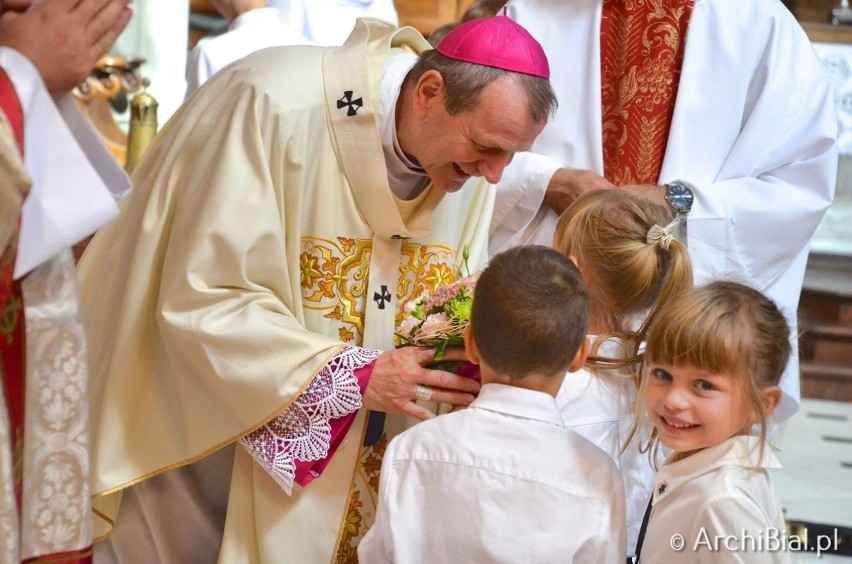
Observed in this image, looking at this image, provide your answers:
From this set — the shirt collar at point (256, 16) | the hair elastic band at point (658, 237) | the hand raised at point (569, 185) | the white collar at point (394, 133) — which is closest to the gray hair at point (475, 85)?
the white collar at point (394, 133)

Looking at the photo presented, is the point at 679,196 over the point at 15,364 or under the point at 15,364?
over

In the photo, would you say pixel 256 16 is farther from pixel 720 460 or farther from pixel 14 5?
pixel 720 460

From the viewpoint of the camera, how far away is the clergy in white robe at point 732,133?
12.6ft

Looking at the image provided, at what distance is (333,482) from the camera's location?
10.7 feet

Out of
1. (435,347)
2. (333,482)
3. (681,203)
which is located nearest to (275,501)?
(333,482)

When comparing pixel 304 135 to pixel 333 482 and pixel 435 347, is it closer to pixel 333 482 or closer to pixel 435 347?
pixel 435 347

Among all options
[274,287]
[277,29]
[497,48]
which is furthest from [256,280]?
[277,29]

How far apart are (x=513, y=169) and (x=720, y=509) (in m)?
1.76

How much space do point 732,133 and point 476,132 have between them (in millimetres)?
1343

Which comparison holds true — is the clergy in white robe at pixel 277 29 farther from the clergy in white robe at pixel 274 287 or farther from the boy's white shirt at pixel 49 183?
the boy's white shirt at pixel 49 183

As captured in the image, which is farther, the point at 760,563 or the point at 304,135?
the point at 304,135

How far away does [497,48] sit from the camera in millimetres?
3035

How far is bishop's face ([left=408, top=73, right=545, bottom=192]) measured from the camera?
300 centimetres

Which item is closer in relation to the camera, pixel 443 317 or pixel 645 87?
pixel 443 317
